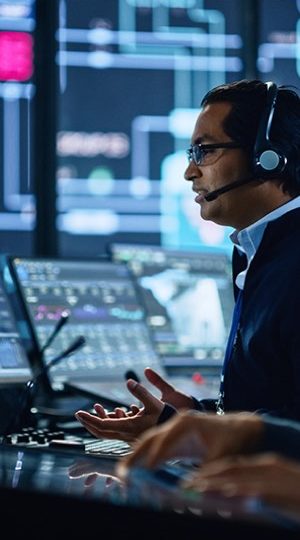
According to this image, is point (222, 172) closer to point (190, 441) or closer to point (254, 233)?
point (254, 233)

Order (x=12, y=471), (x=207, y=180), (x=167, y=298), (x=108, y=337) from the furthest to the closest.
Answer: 1. (x=167, y=298)
2. (x=108, y=337)
3. (x=207, y=180)
4. (x=12, y=471)

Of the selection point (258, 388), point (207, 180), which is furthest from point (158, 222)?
point (258, 388)

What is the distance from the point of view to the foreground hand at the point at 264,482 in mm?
887

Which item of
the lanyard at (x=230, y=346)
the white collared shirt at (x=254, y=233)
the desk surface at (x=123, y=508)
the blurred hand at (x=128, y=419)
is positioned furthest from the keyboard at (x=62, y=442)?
the desk surface at (x=123, y=508)

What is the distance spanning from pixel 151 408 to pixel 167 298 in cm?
158

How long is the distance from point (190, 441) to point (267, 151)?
4.19 feet

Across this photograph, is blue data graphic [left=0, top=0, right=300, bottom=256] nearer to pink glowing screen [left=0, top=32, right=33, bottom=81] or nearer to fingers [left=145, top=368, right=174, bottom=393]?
pink glowing screen [left=0, top=32, right=33, bottom=81]

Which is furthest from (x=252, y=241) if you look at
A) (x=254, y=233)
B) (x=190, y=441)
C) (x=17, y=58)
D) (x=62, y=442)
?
(x=17, y=58)

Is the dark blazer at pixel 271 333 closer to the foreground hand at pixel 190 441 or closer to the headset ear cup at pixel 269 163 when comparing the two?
the headset ear cup at pixel 269 163

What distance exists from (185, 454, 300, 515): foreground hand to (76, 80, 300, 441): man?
99 cm

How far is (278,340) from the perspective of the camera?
1980 millimetres

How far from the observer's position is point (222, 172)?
232cm

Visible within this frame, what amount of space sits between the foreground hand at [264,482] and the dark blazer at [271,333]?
3.26 ft

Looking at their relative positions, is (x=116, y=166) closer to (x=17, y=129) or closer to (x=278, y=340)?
(x=17, y=129)
